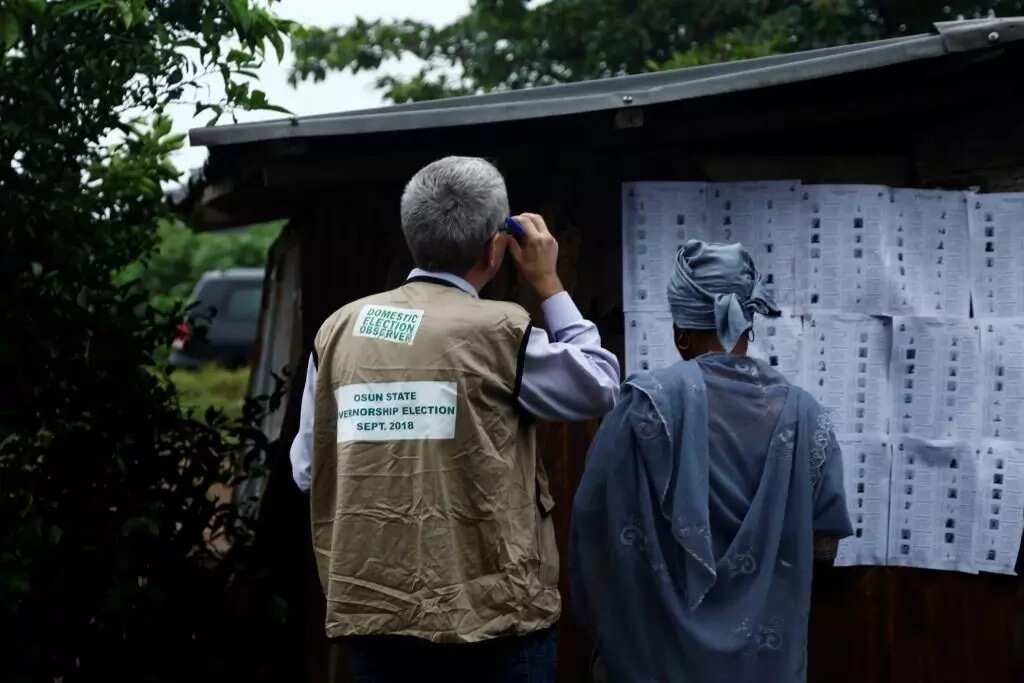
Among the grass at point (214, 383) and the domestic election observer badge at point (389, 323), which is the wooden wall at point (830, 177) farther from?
the grass at point (214, 383)

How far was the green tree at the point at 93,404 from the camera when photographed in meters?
4.98

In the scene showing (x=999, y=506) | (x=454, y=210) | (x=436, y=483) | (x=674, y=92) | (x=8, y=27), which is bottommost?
(x=999, y=506)

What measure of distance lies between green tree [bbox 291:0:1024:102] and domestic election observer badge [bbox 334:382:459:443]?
6.91 metres

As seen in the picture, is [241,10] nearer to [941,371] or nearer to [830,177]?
[830,177]

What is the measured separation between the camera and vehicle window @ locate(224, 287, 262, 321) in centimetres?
1866

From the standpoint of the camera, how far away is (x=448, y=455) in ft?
10.1

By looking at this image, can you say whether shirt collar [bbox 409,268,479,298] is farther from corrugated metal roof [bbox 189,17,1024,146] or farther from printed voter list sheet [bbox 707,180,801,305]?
printed voter list sheet [bbox 707,180,801,305]

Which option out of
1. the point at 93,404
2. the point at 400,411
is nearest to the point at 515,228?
the point at 400,411

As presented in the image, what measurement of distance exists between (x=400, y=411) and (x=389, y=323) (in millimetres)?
201

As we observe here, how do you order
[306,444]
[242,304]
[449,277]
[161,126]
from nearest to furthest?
1. [449,277]
2. [306,444]
3. [161,126]
4. [242,304]

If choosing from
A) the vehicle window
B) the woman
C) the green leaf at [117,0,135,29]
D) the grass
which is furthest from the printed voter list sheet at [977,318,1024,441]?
the vehicle window

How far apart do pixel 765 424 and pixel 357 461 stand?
1.01 meters

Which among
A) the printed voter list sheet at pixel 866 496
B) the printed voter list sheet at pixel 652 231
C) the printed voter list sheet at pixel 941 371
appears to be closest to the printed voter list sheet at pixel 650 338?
the printed voter list sheet at pixel 652 231

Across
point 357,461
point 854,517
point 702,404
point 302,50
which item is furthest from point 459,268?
point 302,50
